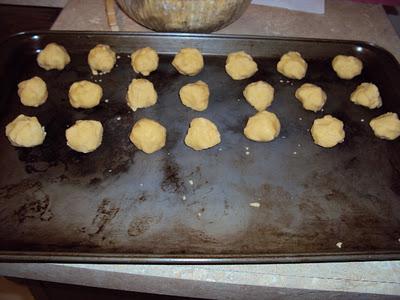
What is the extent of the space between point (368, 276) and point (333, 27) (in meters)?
1.03

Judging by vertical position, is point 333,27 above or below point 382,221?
above

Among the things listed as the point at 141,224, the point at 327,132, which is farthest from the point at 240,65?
the point at 141,224

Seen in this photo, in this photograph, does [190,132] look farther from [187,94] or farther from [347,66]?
[347,66]

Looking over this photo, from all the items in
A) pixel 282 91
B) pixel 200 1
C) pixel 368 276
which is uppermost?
pixel 200 1

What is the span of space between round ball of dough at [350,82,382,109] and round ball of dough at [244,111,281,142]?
31 centimetres

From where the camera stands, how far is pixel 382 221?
3.01 ft

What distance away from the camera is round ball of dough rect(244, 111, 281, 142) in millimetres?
1045

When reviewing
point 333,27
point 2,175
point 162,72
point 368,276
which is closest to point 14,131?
point 2,175

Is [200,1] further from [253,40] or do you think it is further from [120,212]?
[120,212]

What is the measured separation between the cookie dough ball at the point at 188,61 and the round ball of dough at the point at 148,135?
0.82ft

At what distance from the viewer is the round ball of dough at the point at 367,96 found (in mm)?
1148

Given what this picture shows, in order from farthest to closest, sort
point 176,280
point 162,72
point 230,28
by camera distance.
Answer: point 230,28 < point 162,72 < point 176,280

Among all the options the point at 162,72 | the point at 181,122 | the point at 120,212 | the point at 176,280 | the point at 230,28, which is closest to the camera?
the point at 176,280

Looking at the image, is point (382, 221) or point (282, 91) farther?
point (282, 91)
